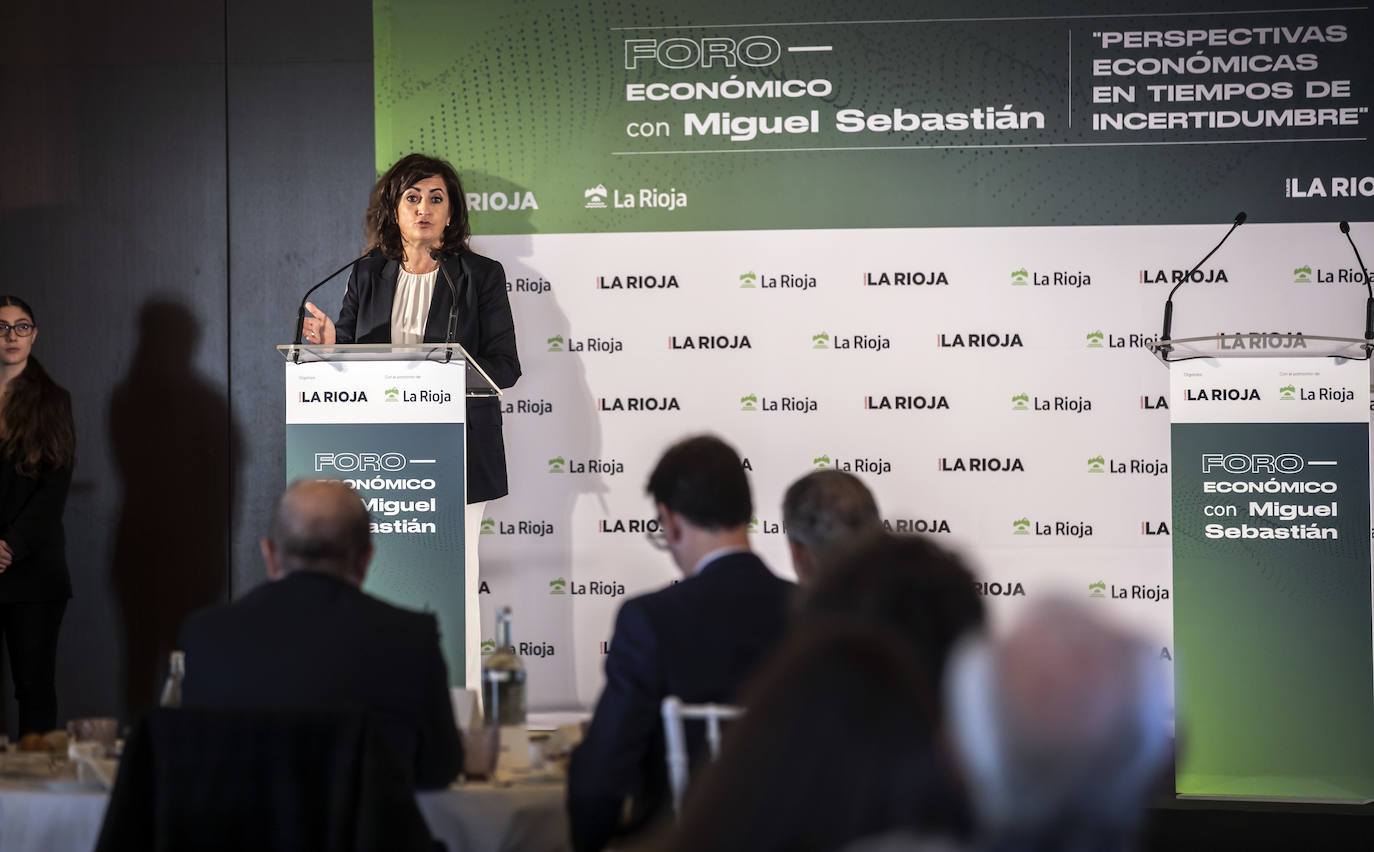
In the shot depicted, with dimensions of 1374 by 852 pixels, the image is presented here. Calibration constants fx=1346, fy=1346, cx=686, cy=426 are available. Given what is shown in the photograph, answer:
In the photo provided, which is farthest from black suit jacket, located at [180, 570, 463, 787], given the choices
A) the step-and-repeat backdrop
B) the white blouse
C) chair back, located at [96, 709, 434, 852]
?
the step-and-repeat backdrop

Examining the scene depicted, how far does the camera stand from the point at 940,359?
17.9 feet

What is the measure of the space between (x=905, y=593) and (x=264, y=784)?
1.11m

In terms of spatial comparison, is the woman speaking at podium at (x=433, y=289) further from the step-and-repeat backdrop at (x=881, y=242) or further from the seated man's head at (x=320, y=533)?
the seated man's head at (x=320, y=533)

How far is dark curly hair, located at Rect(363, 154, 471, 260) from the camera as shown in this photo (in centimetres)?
508

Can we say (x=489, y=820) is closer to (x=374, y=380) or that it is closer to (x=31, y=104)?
(x=374, y=380)

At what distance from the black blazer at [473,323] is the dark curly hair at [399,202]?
0.21ft

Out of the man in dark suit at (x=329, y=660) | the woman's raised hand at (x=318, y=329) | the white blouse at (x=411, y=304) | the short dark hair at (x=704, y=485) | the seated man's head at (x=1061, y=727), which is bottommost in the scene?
the man in dark suit at (x=329, y=660)

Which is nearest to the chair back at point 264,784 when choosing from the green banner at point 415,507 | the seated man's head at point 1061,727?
the seated man's head at point 1061,727

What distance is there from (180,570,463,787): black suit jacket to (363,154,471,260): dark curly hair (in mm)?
3063

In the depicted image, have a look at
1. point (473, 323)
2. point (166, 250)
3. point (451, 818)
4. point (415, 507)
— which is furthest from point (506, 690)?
point (166, 250)


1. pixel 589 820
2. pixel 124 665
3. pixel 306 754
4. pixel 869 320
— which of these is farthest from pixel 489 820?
pixel 124 665

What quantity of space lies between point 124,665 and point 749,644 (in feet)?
13.9

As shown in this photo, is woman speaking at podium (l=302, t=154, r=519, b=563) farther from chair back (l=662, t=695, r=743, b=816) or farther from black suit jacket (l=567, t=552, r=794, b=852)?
chair back (l=662, t=695, r=743, b=816)

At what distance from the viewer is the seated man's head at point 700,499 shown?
2.46 metres
